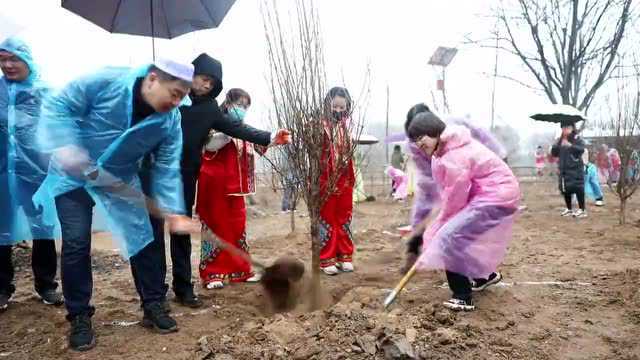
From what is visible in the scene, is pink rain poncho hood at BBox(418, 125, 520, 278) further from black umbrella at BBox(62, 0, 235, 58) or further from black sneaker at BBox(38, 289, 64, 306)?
black sneaker at BBox(38, 289, 64, 306)

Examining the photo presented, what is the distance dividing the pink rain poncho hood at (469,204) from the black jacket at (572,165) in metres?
5.86

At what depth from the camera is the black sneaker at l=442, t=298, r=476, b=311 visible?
11.3 feet

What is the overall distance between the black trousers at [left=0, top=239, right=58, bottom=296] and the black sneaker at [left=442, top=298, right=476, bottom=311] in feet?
9.10

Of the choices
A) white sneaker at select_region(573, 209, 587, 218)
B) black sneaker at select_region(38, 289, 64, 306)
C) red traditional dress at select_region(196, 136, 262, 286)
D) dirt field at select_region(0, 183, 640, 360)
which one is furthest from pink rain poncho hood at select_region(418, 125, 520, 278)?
white sneaker at select_region(573, 209, 587, 218)

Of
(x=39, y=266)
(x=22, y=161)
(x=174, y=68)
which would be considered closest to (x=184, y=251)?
(x=39, y=266)

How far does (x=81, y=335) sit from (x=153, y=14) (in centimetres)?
243

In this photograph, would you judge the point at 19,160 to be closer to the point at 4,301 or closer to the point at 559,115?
the point at 4,301

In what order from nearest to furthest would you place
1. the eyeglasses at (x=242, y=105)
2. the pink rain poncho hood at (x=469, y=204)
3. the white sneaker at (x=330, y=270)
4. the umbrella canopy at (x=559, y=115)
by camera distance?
the pink rain poncho hood at (x=469, y=204) → the eyeglasses at (x=242, y=105) → the white sneaker at (x=330, y=270) → the umbrella canopy at (x=559, y=115)

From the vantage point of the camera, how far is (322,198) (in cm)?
354

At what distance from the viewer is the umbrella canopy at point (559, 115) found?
32.1 ft

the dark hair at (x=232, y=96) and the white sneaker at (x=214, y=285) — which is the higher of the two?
the dark hair at (x=232, y=96)

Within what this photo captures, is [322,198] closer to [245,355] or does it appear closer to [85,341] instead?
[245,355]

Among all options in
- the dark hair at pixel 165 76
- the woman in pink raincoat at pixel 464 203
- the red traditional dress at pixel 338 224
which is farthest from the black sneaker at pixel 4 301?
the woman in pink raincoat at pixel 464 203

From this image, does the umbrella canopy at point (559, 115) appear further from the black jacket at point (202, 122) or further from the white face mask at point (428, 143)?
the black jacket at point (202, 122)
